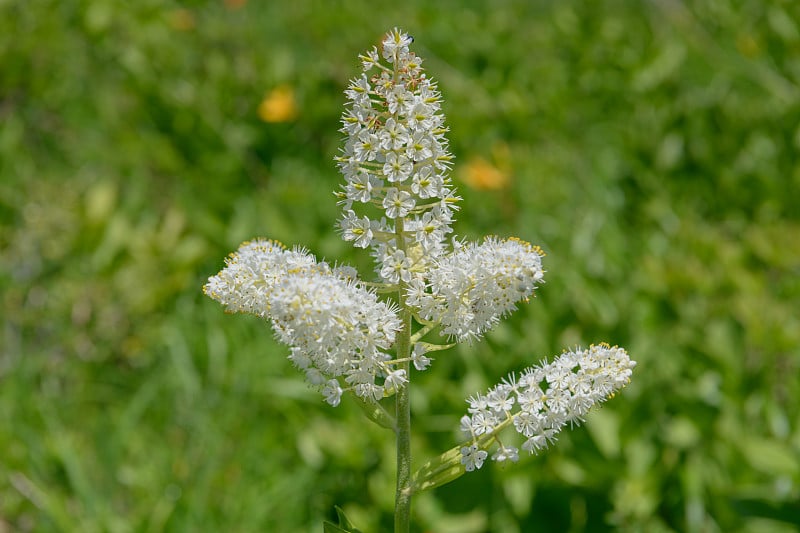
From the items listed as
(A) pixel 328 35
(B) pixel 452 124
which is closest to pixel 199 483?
(B) pixel 452 124

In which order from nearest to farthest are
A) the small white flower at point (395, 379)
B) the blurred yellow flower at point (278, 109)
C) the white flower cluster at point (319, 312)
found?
1. the white flower cluster at point (319, 312)
2. the small white flower at point (395, 379)
3. the blurred yellow flower at point (278, 109)

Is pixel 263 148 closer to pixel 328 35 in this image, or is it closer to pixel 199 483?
pixel 328 35

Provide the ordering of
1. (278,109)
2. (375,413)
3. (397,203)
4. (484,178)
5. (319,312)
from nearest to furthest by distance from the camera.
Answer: (319,312) < (397,203) < (375,413) < (484,178) < (278,109)

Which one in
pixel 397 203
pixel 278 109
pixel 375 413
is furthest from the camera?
pixel 278 109

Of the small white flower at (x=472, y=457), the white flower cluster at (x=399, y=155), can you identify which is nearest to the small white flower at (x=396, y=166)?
the white flower cluster at (x=399, y=155)

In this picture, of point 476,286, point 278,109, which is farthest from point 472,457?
point 278,109

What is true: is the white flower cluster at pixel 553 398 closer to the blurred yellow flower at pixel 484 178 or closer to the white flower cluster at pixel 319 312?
the white flower cluster at pixel 319 312

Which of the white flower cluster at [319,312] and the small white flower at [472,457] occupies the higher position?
the white flower cluster at [319,312]

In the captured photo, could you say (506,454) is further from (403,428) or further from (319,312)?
(319,312)
